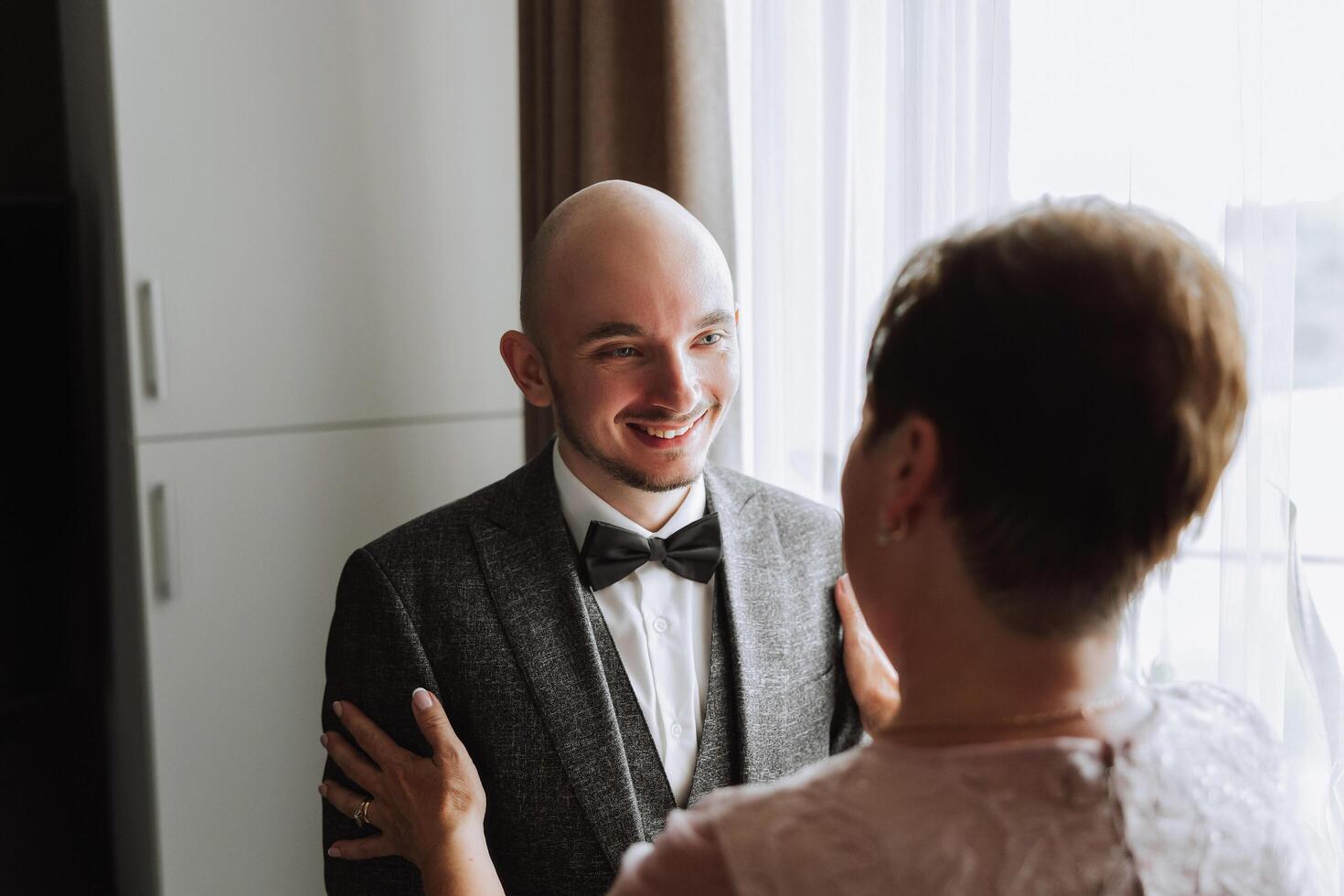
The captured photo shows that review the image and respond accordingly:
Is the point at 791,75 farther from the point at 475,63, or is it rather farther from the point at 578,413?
the point at 578,413

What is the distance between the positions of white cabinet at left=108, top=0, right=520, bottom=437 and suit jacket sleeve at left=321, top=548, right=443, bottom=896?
65 cm

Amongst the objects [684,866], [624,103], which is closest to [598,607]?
[684,866]

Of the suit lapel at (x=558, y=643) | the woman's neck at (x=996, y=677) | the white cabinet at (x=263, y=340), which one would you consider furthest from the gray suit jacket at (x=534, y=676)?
the woman's neck at (x=996, y=677)

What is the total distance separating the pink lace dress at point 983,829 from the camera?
706mm

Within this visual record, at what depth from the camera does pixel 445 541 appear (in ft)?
5.06

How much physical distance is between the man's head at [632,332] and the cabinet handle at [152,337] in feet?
2.29

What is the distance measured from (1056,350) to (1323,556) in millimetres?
986

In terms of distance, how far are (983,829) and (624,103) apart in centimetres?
176

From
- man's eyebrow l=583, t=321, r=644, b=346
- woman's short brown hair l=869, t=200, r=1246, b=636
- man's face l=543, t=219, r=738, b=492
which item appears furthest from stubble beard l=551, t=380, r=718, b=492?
woman's short brown hair l=869, t=200, r=1246, b=636

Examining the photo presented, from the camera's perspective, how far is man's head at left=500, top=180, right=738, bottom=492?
1.49 meters

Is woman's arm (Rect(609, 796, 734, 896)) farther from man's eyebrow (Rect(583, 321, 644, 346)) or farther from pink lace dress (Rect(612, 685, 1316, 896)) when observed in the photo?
man's eyebrow (Rect(583, 321, 644, 346))

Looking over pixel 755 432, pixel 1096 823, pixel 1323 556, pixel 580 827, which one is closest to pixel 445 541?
pixel 580 827

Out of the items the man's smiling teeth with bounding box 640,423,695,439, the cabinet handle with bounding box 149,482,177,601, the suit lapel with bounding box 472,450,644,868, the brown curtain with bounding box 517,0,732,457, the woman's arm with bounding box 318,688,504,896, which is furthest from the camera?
the brown curtain with bounding box 517,0,732,457

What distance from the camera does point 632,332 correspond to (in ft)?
4.90
